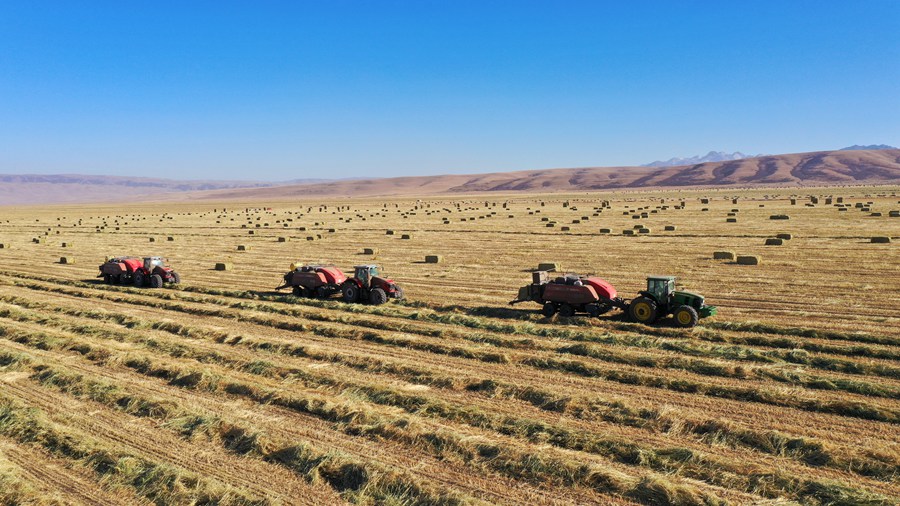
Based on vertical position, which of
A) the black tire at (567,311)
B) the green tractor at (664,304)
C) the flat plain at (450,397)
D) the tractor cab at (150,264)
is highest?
the tractor cab at (150,264)

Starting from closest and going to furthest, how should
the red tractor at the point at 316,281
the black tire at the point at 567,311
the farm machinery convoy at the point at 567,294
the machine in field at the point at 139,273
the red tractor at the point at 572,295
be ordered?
1. the farm machinery convoy at the point at 567,294
2. the red tractor at the point at 572,295
3. the black tire at the point at 567,311
4. the red tractor at the point at 316,281
5. the machine in field at the point at 139,273

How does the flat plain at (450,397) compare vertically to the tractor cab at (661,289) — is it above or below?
below

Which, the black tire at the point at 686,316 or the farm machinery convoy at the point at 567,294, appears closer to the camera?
the black tire at the point at 686,316

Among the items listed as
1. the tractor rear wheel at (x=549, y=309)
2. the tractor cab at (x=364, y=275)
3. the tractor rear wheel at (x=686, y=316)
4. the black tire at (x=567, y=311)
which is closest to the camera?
the tractor rear wheel at (x=686, y=316)

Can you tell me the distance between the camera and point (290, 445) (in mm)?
10234

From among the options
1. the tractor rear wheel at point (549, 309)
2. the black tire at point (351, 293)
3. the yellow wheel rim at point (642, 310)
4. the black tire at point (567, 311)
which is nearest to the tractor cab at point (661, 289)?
the yellow wheel rim at point (642, 310)

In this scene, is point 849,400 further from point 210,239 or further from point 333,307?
point 210,239

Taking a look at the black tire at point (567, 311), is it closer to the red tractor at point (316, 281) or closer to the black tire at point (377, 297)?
the black tire at point (377, 297)

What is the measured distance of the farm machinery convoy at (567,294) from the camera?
17641 mm

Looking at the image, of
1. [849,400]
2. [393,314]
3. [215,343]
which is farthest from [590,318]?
[215,343]

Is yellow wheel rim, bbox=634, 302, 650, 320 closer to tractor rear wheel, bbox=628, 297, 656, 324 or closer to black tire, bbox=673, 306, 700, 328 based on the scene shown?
tractor rear wheel, bbox=628, 297, 656, 324

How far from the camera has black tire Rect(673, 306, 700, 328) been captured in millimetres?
16984

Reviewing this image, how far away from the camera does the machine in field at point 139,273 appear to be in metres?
26.8

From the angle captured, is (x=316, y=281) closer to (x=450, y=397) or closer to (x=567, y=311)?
(x=567, y=311)
